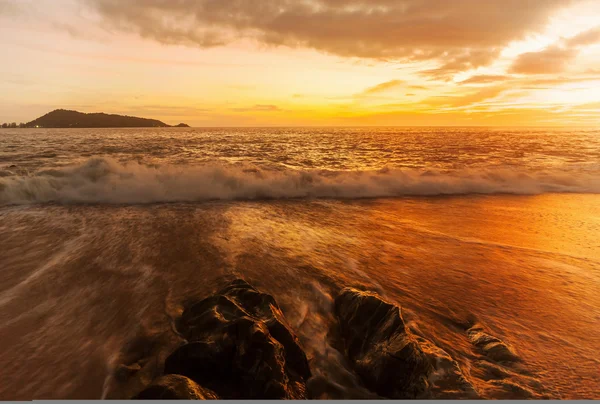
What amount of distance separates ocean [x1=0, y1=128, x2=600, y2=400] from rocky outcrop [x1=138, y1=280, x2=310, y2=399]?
1.27 ft

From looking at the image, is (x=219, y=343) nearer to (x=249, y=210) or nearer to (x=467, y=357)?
(x=467, y=357)

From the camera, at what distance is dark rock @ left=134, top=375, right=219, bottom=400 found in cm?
253

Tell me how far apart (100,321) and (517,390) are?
5.25 meters

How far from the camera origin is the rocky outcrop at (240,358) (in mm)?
2936

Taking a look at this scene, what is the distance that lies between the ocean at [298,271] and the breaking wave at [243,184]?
0.10 m

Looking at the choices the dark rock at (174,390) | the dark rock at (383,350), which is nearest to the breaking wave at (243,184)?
the dark rock at (383,350)

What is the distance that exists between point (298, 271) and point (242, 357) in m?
2.83

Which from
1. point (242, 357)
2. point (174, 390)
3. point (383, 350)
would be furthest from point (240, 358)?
point (383, 350)

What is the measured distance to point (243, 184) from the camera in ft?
42.4

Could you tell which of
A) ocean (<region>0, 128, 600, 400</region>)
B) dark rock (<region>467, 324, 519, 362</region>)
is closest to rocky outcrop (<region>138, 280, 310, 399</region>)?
ocean (<region>0, 128, 600, 400</region>)

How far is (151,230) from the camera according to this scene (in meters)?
8.05

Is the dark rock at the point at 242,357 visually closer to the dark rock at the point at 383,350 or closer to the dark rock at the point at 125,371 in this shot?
the dark rock at the point at 125,371

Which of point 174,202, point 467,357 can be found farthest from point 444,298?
point 174,202

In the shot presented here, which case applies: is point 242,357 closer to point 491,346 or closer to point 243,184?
point 491,346
